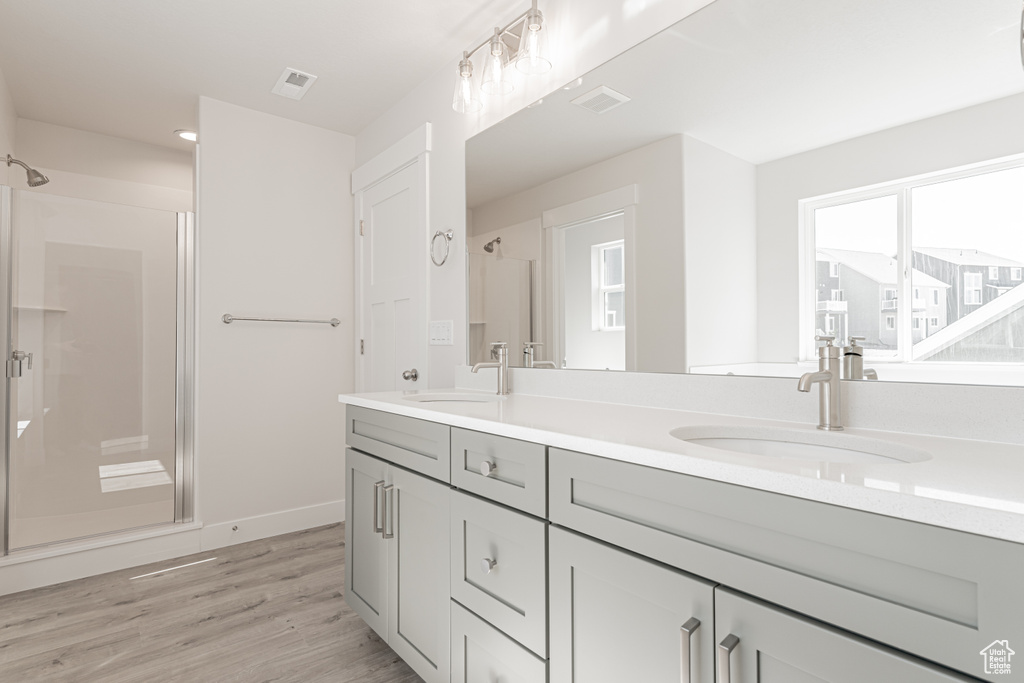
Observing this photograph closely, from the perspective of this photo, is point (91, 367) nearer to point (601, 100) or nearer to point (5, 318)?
point (5, 318)

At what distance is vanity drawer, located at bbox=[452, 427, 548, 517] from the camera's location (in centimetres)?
109

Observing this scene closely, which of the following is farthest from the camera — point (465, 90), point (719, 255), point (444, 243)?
point (444, 243)

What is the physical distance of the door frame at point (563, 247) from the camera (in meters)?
1.59

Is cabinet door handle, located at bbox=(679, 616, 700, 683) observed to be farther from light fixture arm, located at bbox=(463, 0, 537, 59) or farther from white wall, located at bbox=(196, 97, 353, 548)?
white wall, located at bbox=(196, 97, 353, 548)

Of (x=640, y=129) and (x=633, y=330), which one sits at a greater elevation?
(x=640, y=129)

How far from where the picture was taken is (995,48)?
37.5 inches

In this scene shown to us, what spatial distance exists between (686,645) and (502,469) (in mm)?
529

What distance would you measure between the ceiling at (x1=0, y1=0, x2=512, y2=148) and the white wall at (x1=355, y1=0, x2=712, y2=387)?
132 millimetres

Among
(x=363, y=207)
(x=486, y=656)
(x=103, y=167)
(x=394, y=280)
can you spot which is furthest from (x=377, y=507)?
(x=103, y=167)

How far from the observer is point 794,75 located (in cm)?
122

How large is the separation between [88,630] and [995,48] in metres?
3.07

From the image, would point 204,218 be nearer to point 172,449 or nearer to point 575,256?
point 172,449

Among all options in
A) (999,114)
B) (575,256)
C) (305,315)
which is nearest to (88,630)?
(305,315)

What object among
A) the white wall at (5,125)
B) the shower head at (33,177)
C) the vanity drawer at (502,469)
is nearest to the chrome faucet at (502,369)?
the vanity drawer at (502,469)
